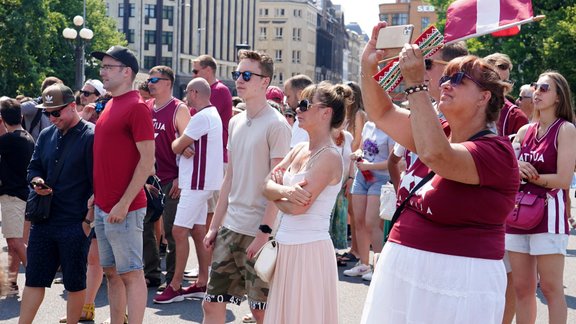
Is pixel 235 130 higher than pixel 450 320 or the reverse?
higher

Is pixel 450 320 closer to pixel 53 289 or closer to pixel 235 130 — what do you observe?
pixel 235 130

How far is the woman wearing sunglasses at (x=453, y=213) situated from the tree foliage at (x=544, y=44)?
121 ft

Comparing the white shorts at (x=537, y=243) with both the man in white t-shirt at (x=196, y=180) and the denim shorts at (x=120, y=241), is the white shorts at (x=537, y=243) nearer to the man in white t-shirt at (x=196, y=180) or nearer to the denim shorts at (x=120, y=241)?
the denim shorts at (x=120, y=241)

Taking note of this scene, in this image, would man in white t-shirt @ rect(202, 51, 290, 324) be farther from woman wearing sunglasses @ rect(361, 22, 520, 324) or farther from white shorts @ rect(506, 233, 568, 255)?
woman wearing sunglasses @ rect(361, 22, 520, 324)

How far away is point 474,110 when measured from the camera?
156 inches

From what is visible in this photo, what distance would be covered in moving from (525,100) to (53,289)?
516 centimetres

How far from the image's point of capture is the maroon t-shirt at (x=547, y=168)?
6504mm

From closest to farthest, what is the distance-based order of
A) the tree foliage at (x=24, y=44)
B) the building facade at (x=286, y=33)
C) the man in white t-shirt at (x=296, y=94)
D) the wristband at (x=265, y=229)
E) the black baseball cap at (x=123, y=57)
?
the wristband at (x=265, y=229)
the black baseball cap at (x=123, y=57)
the man in white t-shirt at (x=296, y=94)
the tree foliage at (x=24, y=44)
the building facade at (x=286, y=33)

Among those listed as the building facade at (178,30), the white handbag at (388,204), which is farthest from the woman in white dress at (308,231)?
the building facade at (178,30)

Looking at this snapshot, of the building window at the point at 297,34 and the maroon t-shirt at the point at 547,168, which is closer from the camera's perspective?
the maroon t-shirt at the point at 547,168

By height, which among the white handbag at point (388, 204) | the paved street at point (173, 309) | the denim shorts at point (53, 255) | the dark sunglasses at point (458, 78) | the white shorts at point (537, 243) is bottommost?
the paved street at point (173, 309)

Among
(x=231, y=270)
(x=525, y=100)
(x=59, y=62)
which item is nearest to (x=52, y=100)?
(x=231, y=270)

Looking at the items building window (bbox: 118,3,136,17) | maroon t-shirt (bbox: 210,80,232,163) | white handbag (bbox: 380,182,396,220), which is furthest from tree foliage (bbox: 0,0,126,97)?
building window (bbox: 118,3,136,17)

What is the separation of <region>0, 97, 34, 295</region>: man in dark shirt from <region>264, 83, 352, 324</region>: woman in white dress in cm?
412
